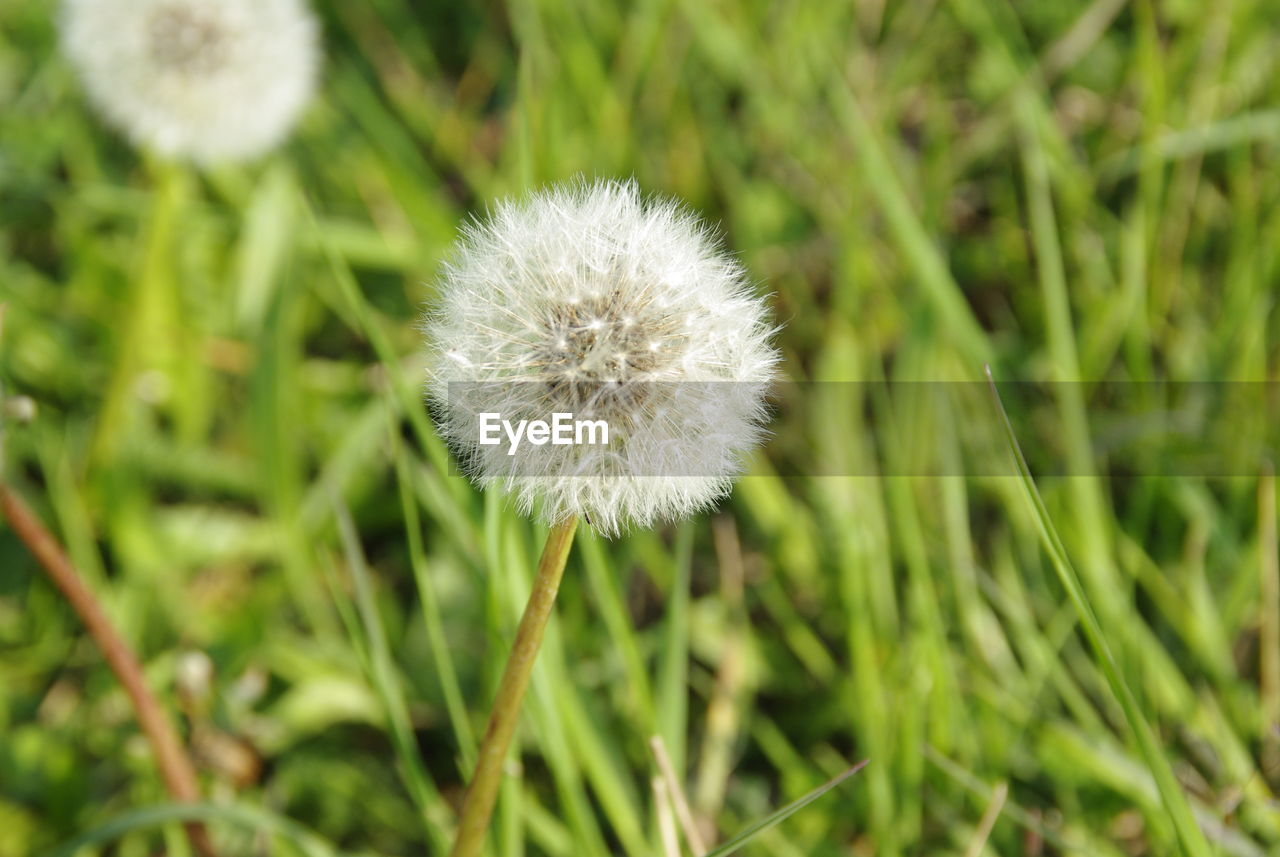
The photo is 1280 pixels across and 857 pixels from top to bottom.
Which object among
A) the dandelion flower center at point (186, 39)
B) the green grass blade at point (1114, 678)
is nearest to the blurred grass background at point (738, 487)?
the dandelion flower center at point (186, 39)

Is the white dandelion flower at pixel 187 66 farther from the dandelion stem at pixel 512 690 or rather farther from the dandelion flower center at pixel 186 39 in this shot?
the dandelion stem at pixel 512 690

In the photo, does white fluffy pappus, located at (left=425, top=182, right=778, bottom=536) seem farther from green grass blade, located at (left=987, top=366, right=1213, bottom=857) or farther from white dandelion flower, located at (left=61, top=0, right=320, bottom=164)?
Result: white dandelion flower, located at (left=61, top=0, right=320, bottom=164)

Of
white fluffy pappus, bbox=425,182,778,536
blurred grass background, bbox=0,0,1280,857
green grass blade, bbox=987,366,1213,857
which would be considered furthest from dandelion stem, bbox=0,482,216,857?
green grass blade, bbox=987,366,1213,857

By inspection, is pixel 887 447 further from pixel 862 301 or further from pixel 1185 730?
pixel 1185 730

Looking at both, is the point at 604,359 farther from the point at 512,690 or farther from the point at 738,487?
the point at 738,487

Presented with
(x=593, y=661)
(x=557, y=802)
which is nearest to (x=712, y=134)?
(x=593, y=661)
